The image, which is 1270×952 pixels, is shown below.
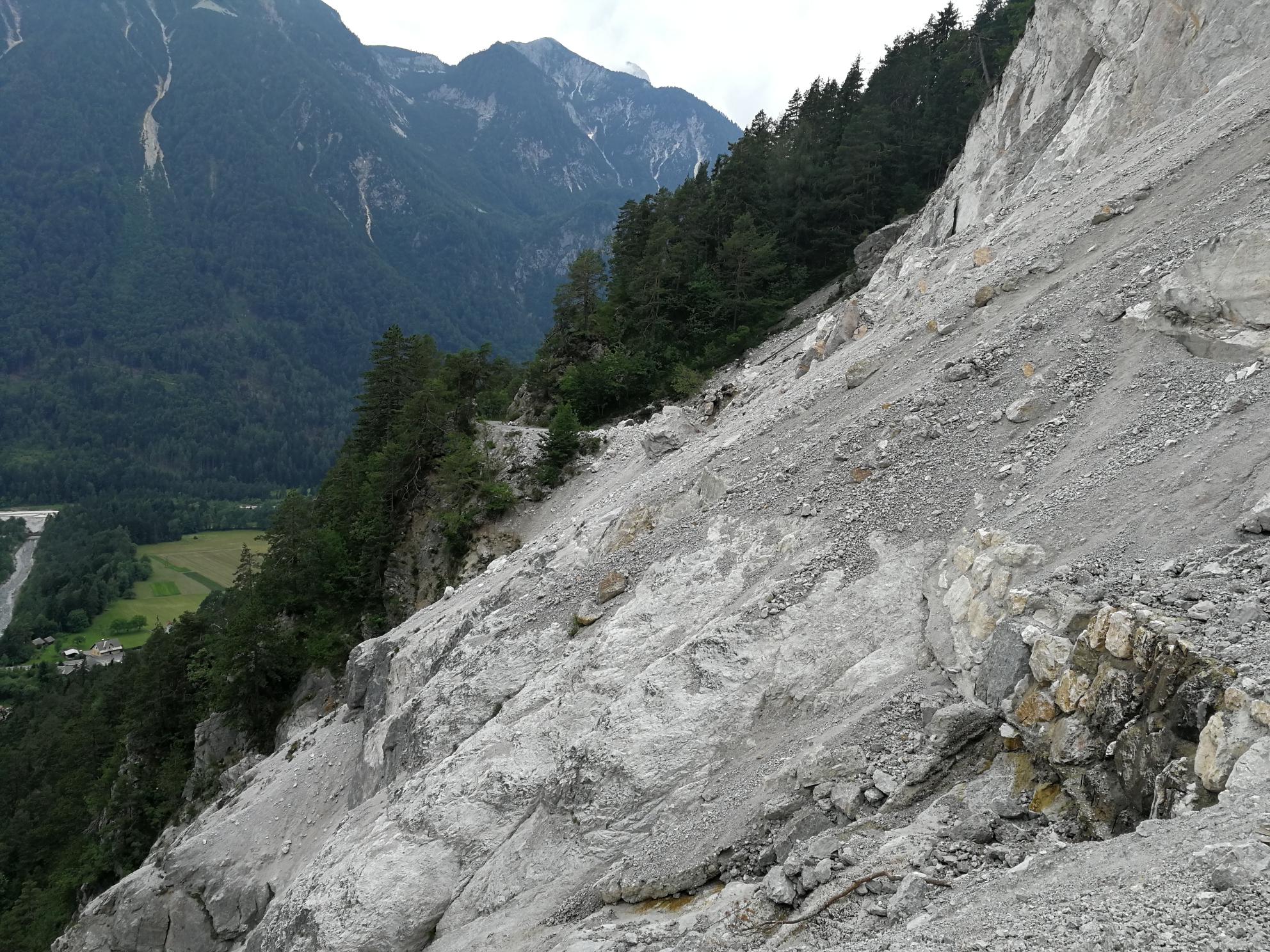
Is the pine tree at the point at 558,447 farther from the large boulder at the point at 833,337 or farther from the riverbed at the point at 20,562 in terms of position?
the riverbed at the point at 20,562

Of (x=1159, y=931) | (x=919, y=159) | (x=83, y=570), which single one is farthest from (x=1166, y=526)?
(x=83, y=570)

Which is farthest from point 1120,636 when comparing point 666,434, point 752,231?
point 752,231

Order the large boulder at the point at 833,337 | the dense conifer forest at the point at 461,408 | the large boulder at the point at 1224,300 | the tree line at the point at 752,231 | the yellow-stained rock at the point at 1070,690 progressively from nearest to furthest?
1. the yellow-stained rock at the point at 1070,690
2. the large boulder at the point at 1224,300
3. the large boulder at the point at 833,337
4. the dense conifer forest at the point at 461,408
5. the tree line at the point at 752,231

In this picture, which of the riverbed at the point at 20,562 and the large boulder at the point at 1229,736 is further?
the riverbed at the point at 20,562

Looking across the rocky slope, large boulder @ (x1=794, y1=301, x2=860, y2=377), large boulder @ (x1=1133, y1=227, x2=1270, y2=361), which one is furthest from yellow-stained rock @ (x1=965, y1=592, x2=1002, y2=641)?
large boulder @ (x1=794, y1=301, x2=860, y2=377)

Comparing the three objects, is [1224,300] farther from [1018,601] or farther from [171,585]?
[171,585]

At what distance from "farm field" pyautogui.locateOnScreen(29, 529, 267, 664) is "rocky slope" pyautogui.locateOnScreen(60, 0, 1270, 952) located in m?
89.3

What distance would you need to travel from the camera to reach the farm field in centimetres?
11156

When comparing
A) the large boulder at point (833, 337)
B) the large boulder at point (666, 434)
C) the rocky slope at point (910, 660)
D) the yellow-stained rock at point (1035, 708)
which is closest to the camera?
the rocky slope at point (910, 660)

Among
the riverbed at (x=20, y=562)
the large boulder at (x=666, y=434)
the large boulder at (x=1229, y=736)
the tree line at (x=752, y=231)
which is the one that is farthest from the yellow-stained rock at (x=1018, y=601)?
the riverbed at (x=20, y=562)

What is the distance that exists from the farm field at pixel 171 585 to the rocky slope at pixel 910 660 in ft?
293

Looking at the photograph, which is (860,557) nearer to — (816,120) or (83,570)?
(816,120)

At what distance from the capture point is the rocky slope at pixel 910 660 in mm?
8102

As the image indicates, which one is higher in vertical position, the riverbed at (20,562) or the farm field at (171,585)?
the riverbed at (20,562)
